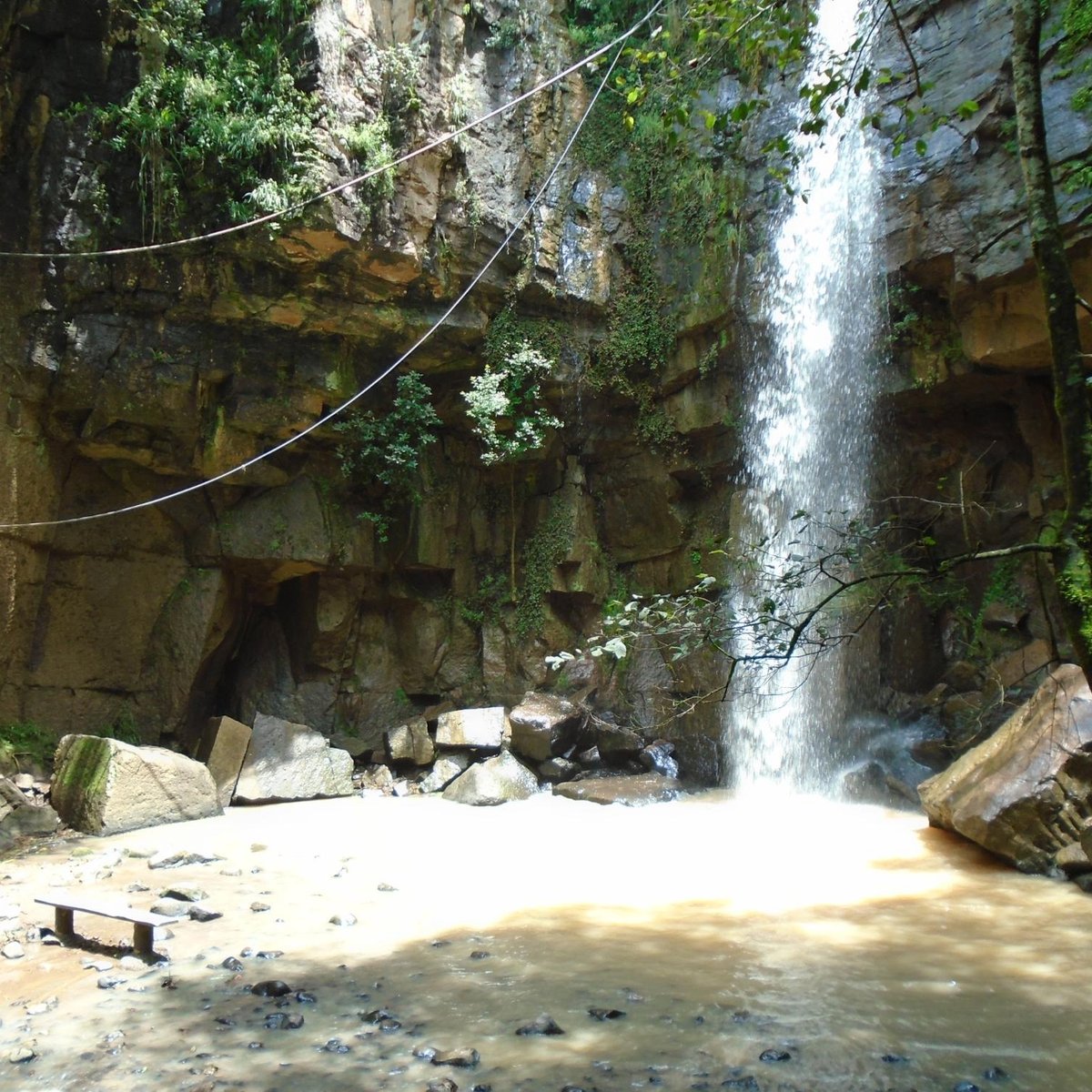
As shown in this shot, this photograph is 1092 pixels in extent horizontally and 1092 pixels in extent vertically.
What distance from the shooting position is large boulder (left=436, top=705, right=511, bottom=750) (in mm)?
10234

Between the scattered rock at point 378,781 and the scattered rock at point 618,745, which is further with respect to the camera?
the scattered rock at point 618,745

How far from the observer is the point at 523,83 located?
1092 centimetres

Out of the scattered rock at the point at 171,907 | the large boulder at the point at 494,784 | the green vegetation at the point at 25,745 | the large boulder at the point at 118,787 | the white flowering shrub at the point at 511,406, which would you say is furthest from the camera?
the white flowering shrub at the point at 511,406

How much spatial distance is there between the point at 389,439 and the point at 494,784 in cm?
428

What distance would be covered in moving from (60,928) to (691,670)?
796cm

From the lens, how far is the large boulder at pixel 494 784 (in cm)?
908

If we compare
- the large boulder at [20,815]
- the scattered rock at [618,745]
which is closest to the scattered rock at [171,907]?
the large boulder at [20,815]

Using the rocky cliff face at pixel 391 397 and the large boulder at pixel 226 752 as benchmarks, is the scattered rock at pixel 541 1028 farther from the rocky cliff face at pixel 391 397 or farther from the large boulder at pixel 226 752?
the rocky cliff face at pixel 391 397

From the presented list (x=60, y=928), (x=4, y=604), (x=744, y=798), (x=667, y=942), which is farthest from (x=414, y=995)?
(x=4, y=604)

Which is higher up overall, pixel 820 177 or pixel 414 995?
pixel 820 177

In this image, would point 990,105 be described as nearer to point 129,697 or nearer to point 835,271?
point 835,271

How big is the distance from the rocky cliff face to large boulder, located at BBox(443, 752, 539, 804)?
5.88ft

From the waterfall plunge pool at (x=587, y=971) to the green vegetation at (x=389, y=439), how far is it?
16.3ft

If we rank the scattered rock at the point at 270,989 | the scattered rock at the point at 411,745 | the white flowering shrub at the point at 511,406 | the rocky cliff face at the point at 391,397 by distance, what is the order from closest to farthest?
the scattered rock at the point at 270,989 → the rocky cliff face at the point at 391,397 → the scattered rock at the point at 411,745 → the white flowering shrub at the point at 511,406
